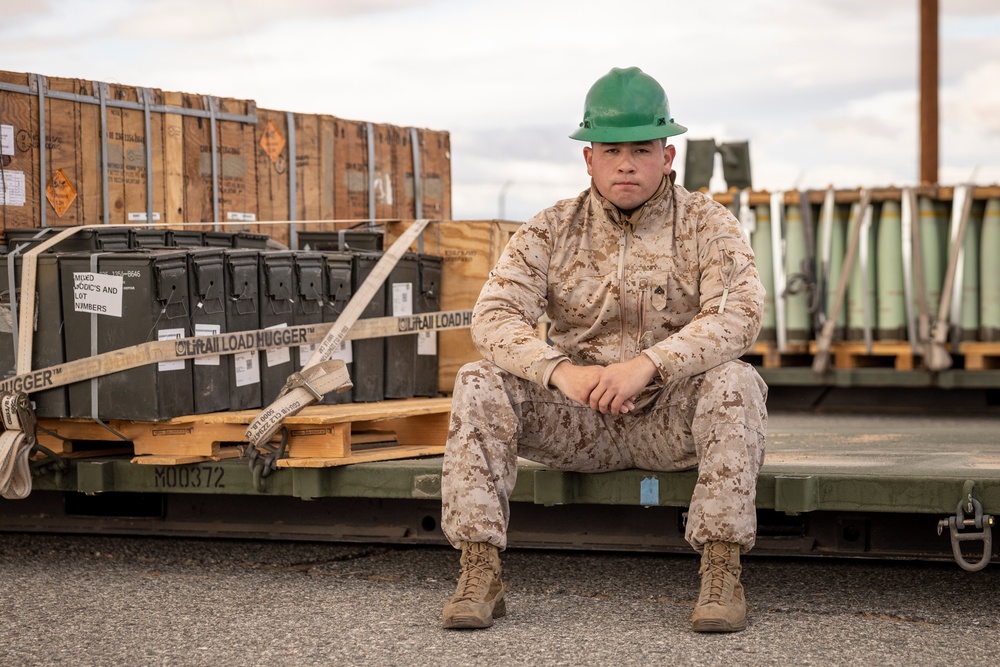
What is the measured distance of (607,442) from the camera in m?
4.70

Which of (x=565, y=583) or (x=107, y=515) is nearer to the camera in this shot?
(x=565, y=583)

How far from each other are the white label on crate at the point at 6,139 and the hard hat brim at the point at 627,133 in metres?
2.94

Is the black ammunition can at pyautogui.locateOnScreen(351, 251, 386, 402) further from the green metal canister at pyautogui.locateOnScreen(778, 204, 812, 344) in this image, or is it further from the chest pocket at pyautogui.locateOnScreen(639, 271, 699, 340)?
the green metal canister at pyautogui.locateOnScreen(778, 204, 812, 344)

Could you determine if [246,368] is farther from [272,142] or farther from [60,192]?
[272,142]

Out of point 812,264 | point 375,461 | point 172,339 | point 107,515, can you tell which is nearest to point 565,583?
point 375,461

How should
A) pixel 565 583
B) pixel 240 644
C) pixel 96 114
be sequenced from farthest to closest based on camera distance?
1. pixel 96 114
2. pixel 565 583
3. pixel 240 644

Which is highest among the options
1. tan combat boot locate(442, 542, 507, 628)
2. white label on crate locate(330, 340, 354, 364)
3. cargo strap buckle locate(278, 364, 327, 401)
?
white label on crate locate(330, 340, 354, 364)

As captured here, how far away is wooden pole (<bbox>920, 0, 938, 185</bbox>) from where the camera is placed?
50.7 ft

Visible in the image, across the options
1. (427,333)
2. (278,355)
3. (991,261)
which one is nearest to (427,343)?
(427,333)

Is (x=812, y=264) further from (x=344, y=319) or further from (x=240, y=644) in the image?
(x=240, y=644)

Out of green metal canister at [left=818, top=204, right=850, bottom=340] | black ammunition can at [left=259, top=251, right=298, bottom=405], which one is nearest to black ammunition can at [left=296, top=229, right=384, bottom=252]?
black ammunition can at [left=259, top=251, right=298, bottom=405]

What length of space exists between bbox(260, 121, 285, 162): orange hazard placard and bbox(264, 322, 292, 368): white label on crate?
6.59 feet

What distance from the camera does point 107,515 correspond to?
20.2 feet

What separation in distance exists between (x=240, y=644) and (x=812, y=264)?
7.45 m
